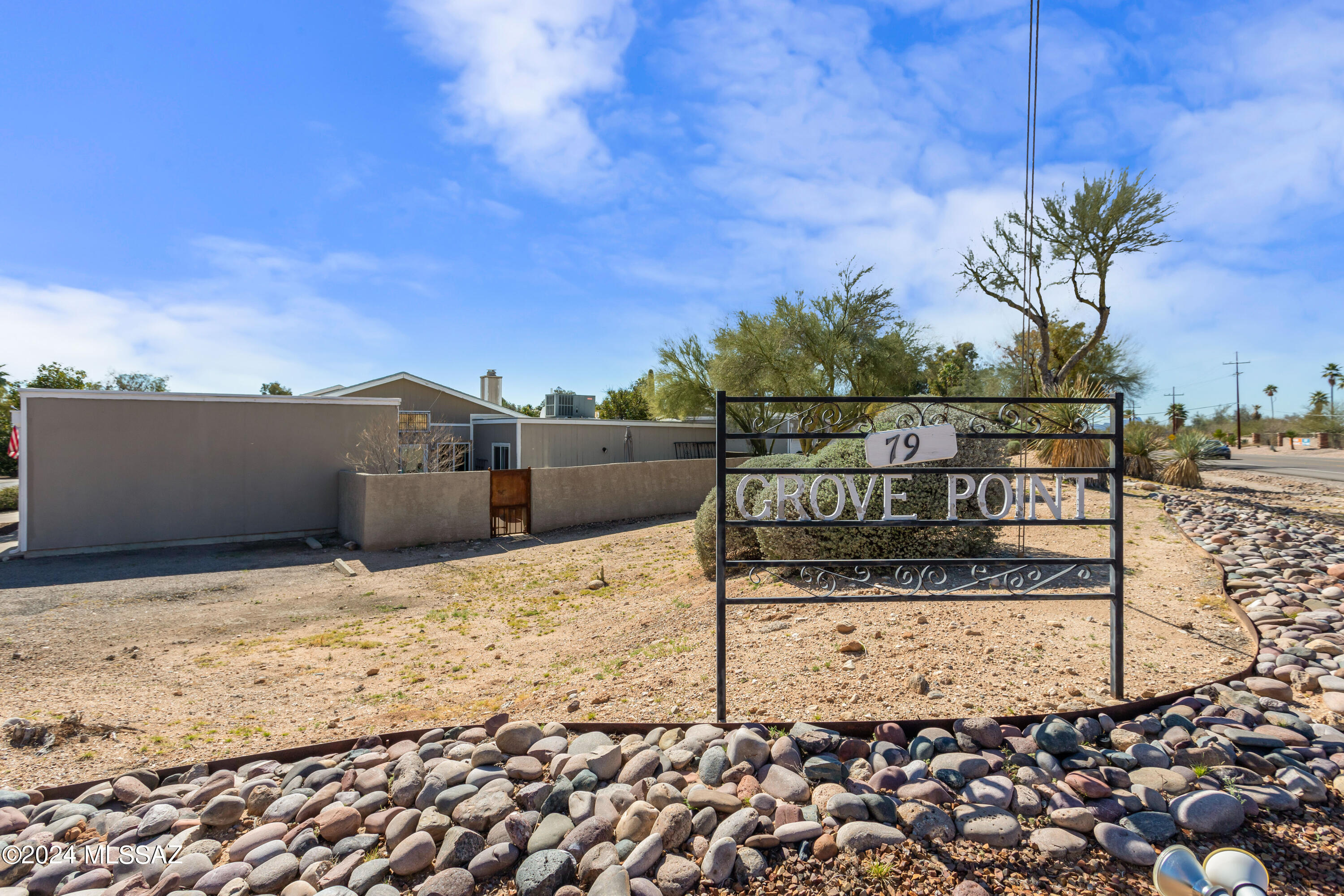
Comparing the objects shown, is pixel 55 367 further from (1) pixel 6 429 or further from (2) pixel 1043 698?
(2) pixel 1043 698

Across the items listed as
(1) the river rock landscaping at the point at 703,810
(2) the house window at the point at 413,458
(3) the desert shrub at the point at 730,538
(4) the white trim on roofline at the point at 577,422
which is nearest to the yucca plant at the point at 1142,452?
(3) the desert shrub at the point at 730,538

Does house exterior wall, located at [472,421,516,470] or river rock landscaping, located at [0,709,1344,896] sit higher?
house exterior wall, located at [472,421,516,470]

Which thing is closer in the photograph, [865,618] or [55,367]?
[865,618]

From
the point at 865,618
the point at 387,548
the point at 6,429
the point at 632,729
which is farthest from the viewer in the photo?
the point at 6,429

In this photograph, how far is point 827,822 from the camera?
7.72 ft

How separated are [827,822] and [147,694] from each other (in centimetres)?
444

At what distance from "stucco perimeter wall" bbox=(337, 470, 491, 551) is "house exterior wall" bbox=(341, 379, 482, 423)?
6.06 m

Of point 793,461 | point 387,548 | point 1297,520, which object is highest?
point 793,461

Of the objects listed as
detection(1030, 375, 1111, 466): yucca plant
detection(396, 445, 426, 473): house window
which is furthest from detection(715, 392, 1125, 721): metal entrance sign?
detection(396, 445, 426, 473): house window

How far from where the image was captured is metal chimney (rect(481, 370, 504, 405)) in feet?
71.3

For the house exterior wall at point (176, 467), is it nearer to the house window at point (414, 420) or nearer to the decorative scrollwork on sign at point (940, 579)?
the house window at point (414, 420)

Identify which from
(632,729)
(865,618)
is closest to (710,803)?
(632,729)

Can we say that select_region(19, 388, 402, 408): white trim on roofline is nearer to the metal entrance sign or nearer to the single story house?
the single story house

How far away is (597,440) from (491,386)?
19.9 feet
